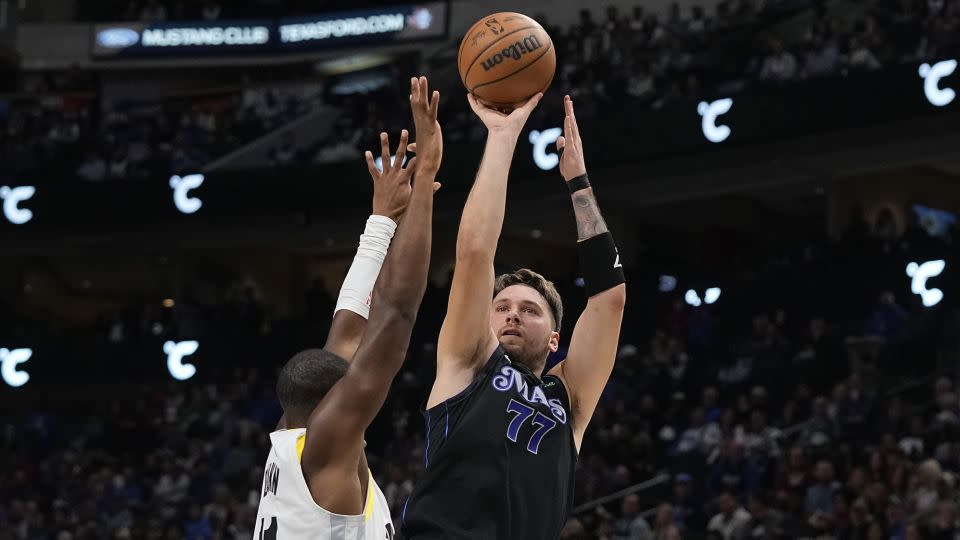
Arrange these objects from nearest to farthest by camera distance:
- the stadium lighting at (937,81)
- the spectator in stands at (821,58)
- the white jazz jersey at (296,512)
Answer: the white jazz jersey at (296,512) → the stadium lighting at (937,81) → the spectator in stands at (821,58)

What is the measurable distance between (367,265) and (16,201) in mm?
18842

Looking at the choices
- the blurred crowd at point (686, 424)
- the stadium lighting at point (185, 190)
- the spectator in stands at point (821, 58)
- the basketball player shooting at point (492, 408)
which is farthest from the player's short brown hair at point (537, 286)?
the stadium lighting at point (185, 190)

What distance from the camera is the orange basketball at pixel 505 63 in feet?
13.5

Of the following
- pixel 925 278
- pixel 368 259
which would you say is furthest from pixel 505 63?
pixel 925 278

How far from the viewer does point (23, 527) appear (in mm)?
18016

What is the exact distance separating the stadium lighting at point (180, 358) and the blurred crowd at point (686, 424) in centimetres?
24

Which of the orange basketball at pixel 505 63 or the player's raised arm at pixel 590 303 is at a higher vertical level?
the orange basketball at pixel 505 63

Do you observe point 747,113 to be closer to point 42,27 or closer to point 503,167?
point 503,167

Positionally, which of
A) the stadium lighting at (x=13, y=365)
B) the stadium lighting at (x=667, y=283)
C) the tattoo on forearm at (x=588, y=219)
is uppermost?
the stadium lighting at (x=13, y=365)

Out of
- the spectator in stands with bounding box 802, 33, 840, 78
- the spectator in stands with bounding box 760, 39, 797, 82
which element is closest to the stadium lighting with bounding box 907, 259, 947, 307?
the spectator in stands with bounding box 802, 33, 840, 78

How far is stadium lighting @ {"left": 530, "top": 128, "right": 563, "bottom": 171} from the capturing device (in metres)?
18.2

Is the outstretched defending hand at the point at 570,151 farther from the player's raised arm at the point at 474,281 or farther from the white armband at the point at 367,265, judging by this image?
the white armband at the point at 367,265

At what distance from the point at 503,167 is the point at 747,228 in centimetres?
2100

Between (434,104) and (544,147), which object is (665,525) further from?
(434,104)
